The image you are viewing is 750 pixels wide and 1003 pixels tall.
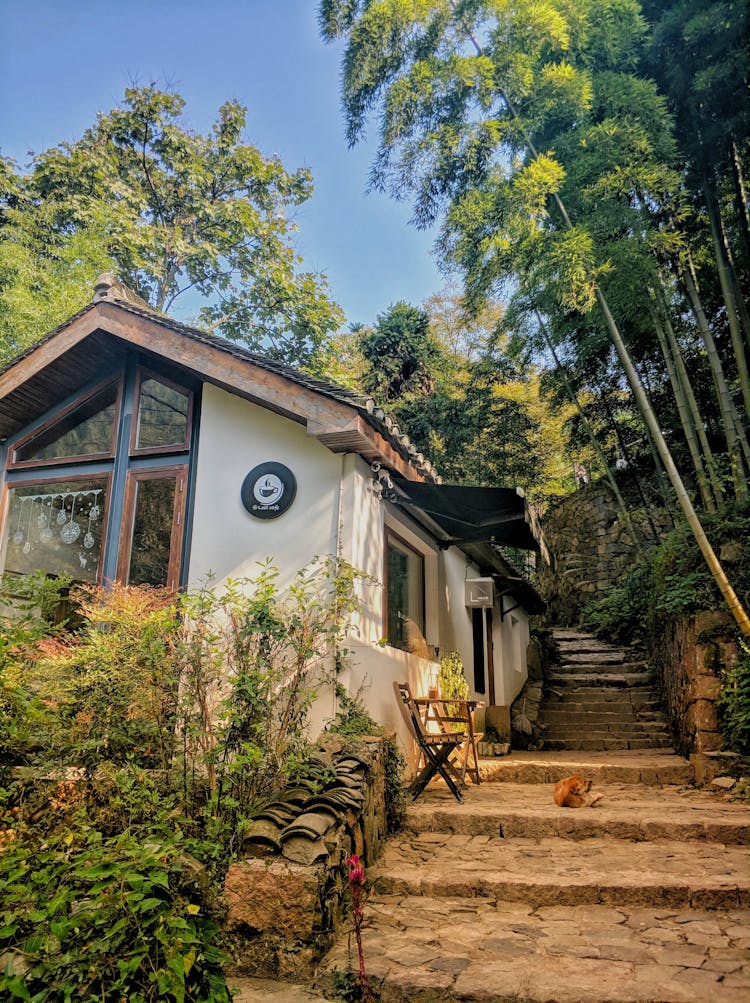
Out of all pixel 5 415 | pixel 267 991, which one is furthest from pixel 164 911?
pixel 5 415

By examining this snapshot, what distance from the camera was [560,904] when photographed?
408 cm

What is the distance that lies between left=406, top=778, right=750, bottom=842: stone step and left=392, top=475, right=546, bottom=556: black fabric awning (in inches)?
103

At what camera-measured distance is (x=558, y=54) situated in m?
8.26

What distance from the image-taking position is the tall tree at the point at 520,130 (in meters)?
7.48

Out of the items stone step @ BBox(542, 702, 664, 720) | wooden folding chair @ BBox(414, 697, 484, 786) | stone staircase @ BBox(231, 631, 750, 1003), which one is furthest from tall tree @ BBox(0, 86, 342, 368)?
stone staircase @ BBox(231, 631, 750, 1003)

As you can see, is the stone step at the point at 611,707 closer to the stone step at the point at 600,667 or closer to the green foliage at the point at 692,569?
the stone step at the point at 600,667

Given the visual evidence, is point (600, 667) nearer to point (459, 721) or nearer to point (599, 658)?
point (599, 658)

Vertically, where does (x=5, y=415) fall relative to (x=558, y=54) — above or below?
below

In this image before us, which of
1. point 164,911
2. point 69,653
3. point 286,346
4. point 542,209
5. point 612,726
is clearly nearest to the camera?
point 164,911

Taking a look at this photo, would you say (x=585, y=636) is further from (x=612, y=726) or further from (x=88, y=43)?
(x=88, y=43)

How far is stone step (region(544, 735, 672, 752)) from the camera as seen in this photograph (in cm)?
1009

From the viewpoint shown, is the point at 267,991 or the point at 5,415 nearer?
the point at 267,991

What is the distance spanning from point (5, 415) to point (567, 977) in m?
7.25

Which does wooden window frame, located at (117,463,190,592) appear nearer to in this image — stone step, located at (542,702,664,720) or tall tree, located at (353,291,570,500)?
stone step, located at (542,702,664,720)
